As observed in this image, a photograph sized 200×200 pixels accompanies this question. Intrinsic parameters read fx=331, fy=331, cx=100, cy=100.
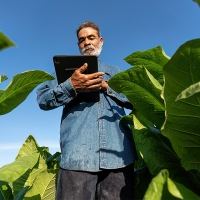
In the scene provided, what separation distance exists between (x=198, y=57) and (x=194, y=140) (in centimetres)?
30

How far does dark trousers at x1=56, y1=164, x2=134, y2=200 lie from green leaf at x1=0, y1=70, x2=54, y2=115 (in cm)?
55

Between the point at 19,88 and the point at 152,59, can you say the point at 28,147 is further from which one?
the point at 152,59

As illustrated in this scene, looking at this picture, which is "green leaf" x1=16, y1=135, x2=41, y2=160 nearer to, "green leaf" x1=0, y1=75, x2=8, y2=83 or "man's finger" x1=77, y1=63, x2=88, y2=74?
"man's finger" x1=77, y1=63, x2=88, y2=74

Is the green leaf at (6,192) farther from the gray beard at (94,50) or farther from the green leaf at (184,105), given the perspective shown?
the green leaf at (184,105)

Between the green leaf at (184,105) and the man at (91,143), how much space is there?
709mm

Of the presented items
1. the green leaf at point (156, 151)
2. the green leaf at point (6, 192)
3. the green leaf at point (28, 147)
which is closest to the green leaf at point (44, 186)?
the green leaf at point (6, 192)

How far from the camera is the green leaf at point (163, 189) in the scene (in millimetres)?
763

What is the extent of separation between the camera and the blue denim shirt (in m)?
1.76

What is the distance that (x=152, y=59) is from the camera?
4.38ft

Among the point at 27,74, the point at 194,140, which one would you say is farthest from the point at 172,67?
the point at 27,74

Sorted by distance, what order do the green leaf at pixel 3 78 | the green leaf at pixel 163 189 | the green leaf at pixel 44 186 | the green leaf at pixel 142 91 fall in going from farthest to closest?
the green leaf at pixel 44 186, the green leaf at pixel 3 78, the green leaf at pixel 142 91, the green leaf at pixel 163 189

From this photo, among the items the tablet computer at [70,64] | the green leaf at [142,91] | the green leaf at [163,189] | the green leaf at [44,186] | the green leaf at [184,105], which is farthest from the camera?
the green leaf at [44,186]

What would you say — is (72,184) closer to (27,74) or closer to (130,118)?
(130,118)

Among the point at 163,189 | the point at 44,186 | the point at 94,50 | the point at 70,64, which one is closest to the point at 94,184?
the point at 44,186
